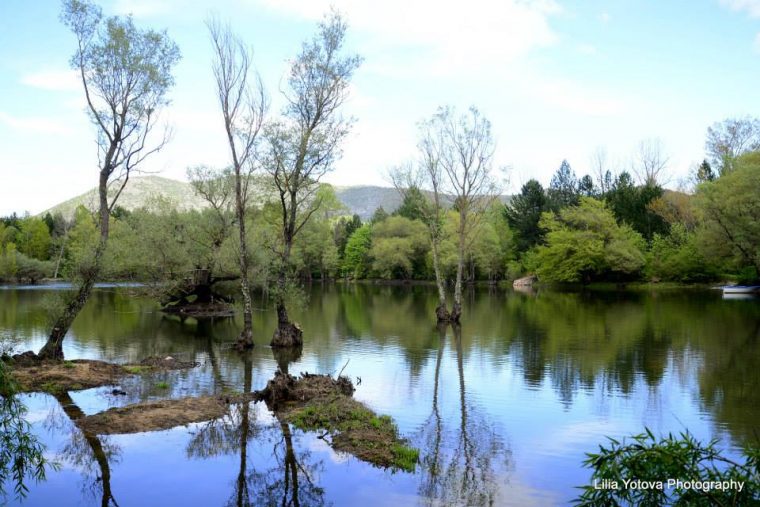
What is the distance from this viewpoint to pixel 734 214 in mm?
58438

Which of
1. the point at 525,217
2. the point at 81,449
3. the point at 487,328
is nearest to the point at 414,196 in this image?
the point at 487,328

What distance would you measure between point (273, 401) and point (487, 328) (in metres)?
21.3

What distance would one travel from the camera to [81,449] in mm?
12492

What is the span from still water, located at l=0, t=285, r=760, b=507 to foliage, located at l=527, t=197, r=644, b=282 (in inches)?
1622

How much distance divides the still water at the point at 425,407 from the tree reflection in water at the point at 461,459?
48mm

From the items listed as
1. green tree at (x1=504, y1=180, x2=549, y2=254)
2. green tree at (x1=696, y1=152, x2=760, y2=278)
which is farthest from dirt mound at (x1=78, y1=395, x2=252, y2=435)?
green tree at (x1=504, y1=180, x2=549, y2=254)

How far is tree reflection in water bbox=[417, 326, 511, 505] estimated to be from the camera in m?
10.0

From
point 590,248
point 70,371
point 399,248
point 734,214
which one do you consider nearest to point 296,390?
point 70,371

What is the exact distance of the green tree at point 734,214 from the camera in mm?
56625

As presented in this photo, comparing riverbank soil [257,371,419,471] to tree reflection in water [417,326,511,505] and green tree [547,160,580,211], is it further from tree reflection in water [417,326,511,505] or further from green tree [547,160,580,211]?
green tree [547,160,580,211]

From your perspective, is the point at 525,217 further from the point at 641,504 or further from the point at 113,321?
the point at 641,504

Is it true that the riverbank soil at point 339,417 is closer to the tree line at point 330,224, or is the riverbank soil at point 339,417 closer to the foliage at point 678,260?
the tree line at point 330,224

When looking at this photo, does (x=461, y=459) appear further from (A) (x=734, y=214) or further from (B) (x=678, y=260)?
(B) (x=678, y=260)

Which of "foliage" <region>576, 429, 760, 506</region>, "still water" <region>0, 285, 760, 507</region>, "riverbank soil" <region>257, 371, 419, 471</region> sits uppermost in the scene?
"foliage" <region>576, 429, 760, 506</region>
